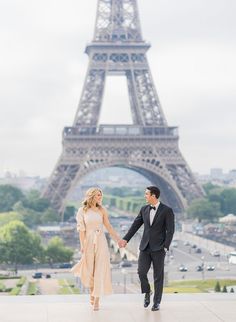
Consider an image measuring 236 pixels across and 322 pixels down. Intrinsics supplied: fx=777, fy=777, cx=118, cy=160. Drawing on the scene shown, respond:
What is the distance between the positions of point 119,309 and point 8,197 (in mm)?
30294

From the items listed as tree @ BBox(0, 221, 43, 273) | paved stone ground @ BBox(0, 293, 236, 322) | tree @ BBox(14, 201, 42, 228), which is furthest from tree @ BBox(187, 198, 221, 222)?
paved stone ground @ BBox(0, 293, 236, 322)

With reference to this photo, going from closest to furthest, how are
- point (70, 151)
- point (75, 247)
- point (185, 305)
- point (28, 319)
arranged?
point (28, 319) → point (185, 305) → point (75, 247) → point (70, 151)

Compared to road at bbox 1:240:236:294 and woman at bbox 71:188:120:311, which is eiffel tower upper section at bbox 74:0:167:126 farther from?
woman at bbox 71:188:120:311

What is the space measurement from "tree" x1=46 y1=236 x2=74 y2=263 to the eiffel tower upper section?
27.1 ft

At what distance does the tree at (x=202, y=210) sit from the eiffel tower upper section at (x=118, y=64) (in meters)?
3.06

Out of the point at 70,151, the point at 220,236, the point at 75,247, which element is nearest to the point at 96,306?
the point at 75,247

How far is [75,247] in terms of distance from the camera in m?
23.3

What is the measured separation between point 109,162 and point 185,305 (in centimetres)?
2265

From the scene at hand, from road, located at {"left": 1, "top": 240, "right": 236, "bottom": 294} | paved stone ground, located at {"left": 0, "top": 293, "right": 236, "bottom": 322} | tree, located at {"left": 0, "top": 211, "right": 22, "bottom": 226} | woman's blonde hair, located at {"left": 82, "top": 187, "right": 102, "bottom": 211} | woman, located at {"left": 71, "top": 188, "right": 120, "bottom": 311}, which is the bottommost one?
paved stone ground, located at {"left": 0, "top": 293, "right": 236, "bottom": 322}

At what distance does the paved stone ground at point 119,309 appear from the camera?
4.36 m

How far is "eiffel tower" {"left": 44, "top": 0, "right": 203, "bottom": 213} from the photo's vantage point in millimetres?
26875

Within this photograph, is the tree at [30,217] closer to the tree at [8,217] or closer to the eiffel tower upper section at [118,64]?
the tree at [8,217]

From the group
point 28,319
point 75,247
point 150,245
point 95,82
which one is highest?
point 95,82

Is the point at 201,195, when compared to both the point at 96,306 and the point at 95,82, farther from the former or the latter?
the point at 96,306
